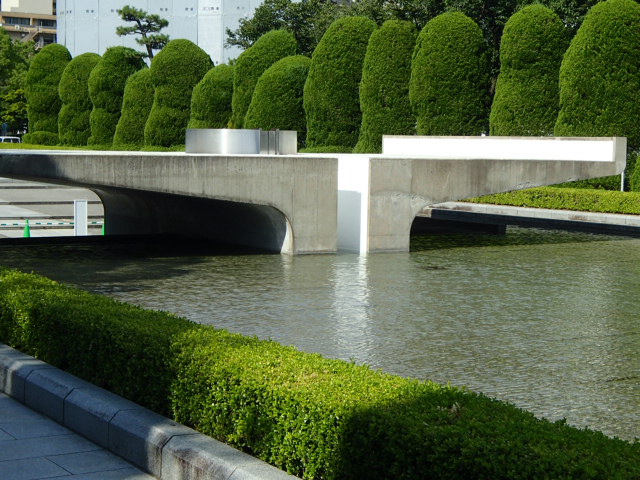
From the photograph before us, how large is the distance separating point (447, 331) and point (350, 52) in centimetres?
2968

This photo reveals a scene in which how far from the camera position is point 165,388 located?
6.43 m

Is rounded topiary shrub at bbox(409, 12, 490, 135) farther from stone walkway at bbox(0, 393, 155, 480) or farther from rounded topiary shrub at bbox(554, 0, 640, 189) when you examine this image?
stone walkway at bbox(0, 393, 155, 480)

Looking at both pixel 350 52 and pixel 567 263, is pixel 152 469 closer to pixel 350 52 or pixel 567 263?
pixel 567 263

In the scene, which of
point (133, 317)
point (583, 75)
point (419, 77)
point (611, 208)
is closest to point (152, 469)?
point (133, 317)

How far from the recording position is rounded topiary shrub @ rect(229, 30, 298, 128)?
148ft

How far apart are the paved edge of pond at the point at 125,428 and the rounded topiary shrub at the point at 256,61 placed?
38.1 m

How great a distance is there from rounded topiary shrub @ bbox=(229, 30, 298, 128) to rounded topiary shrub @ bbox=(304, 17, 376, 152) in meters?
5.38

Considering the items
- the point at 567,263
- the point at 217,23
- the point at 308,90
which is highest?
the point at 217,23

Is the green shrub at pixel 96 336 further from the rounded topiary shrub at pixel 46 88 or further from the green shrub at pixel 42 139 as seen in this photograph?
the rounded topiary shrub at pixel 46 88

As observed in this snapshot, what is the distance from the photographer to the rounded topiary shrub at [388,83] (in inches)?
1489

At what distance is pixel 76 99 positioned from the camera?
56938 millimetres

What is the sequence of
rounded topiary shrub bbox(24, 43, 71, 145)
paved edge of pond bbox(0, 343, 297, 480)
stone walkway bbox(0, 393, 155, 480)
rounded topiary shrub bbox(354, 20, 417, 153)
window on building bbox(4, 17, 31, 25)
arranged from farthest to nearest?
window on building bbox(4, 17, 31, 25)
rounded topiary shrub bbox(24, 43, 71, 145)
rounded topiary shrub bbox(354, 20, 417, 153)
stone walkway bbox(0, 393, 155, 480)
paved edge of pond bbox(0, 343, 297, 480)

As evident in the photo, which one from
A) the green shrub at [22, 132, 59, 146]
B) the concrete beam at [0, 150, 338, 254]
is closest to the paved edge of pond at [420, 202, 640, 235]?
the concrete beam at [0, 150, 338, 254]

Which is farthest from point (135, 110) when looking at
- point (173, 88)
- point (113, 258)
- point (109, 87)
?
point (113, 258)
